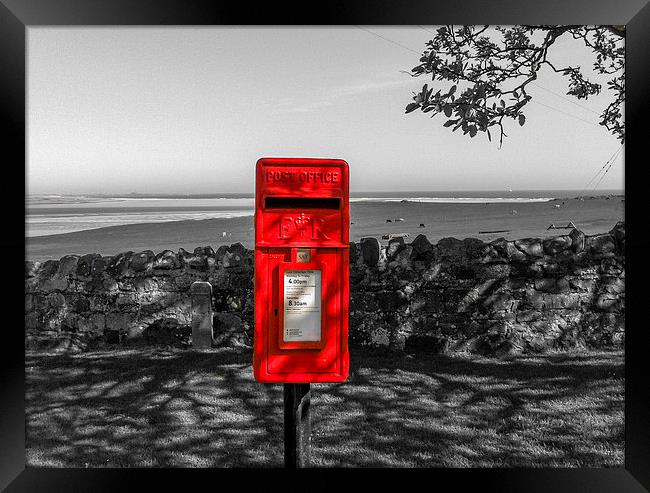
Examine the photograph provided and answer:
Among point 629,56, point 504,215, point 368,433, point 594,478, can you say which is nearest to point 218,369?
point 368,433

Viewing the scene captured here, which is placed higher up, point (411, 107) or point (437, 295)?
point (411, 107)

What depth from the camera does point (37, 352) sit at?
853 cm

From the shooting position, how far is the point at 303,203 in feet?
12.0

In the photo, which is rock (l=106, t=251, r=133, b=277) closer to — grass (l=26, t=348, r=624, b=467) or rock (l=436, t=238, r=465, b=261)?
grass (l=26, t=348, r=624, b=467)

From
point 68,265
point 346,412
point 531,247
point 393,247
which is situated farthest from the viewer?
point 68,265

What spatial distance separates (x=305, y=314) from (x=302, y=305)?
6cm

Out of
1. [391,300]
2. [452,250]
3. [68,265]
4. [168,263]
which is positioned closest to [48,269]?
[68,265]

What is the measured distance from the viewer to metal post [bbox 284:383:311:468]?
3.68 m

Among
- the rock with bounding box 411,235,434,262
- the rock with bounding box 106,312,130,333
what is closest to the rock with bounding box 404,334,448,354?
the rock with bounding box 411,235,434,262

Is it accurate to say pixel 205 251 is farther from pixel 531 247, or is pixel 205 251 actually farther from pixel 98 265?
pixel 531 247
